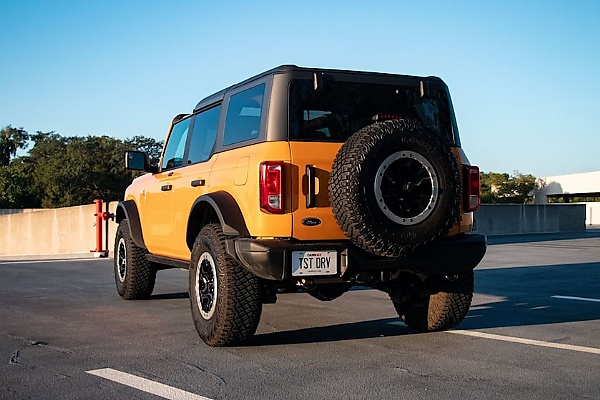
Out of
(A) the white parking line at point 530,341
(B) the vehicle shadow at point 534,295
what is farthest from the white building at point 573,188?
(A) the white parking line at point 530,341

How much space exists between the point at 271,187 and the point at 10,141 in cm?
11357

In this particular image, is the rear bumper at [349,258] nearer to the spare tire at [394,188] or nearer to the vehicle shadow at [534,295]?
the spare tire at [394,188]

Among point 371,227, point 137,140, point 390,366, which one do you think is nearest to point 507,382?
point 390,366

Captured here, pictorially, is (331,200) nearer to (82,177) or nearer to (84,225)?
(84,225)

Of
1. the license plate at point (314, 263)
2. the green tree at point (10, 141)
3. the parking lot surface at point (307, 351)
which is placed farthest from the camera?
the green tree at point (10, 141)

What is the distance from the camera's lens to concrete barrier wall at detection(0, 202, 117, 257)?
74.7 ft

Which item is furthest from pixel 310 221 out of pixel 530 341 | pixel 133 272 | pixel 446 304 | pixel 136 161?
pixel 133 272

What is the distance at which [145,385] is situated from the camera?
4.76 m

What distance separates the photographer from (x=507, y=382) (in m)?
4.82

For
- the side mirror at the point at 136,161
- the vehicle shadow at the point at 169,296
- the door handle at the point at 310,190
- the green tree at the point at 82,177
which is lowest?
the vehicle shadow at the point at 169,296

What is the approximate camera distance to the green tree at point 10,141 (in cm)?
11000

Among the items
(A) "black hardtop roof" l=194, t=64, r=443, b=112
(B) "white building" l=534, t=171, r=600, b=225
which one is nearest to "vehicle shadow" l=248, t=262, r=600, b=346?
(A) "black hardtop roof" l=194, t=64, r=443, b=112

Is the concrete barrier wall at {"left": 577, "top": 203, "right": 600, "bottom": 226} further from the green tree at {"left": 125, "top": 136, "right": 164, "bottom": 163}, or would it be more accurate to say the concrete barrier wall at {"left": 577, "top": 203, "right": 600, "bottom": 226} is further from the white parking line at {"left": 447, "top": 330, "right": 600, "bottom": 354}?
the white parking line at {"left": 447, "top": 330, "right": 600, "bottom": 354}

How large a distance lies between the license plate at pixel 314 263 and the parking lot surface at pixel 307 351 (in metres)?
0.64
